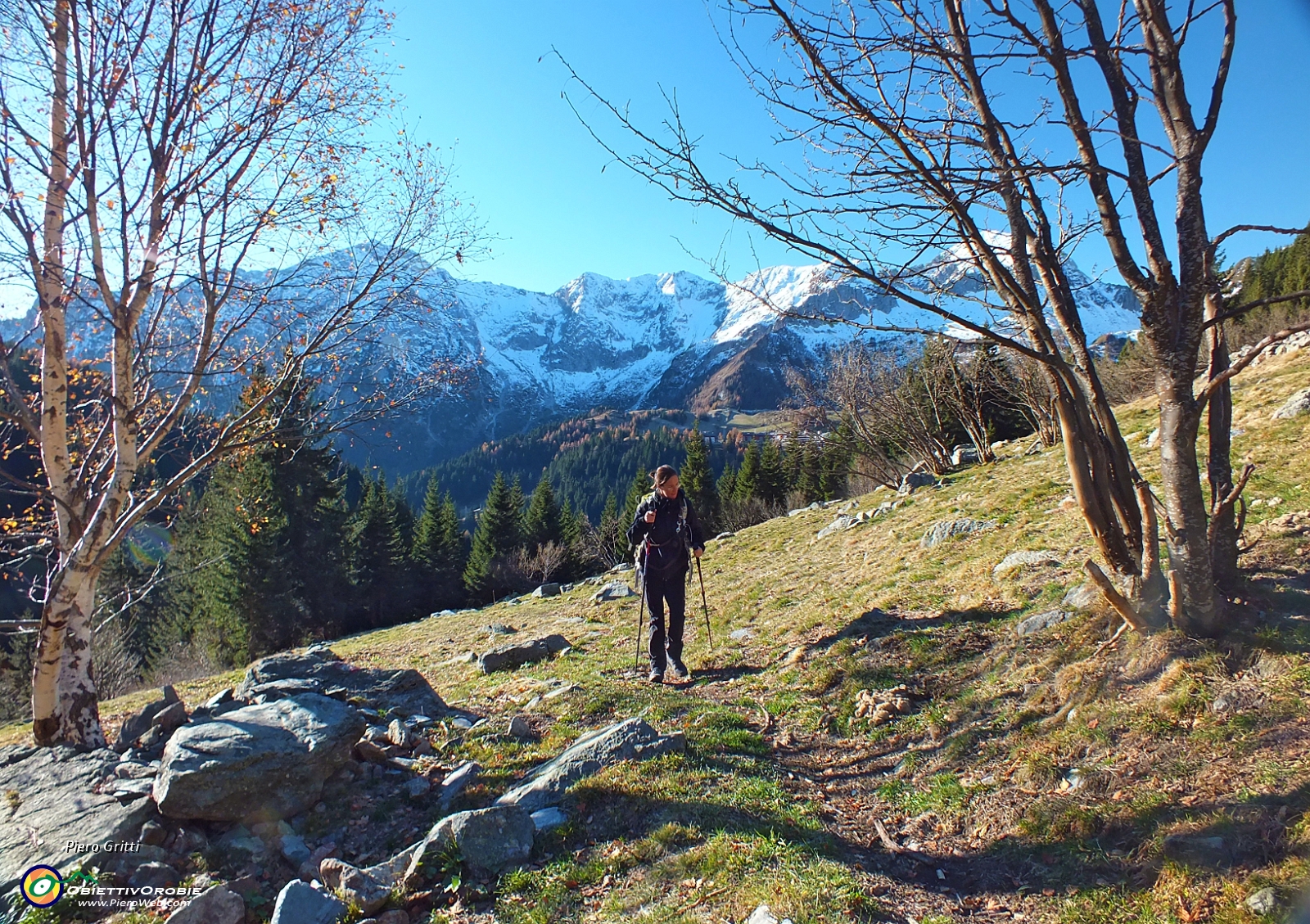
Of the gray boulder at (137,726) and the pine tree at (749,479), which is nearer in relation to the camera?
the gray boulder at (137,726)

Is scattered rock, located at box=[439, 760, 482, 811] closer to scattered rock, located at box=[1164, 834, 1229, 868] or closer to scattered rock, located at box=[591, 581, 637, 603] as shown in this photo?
scattered rock, located at box=[1164, 834, 1229, 868]

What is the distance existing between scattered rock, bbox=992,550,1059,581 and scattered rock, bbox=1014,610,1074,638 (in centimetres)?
166

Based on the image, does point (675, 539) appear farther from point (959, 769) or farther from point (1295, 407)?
point (1295, 407)

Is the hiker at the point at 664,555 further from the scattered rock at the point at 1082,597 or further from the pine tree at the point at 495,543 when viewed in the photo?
the pine tree at the point at 495,543

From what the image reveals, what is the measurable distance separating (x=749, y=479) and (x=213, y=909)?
51.4m

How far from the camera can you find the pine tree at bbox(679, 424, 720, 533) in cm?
5444

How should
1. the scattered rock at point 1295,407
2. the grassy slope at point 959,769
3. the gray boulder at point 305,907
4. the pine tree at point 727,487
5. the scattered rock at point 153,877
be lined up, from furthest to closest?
the pine tree at point 727,487 → the scattered rock at point 1295,407 → the scattered rock at point 153,877 → the gray boulder at point 305,907 → the grassy slope at point 959,769

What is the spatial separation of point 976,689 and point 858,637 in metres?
2.05

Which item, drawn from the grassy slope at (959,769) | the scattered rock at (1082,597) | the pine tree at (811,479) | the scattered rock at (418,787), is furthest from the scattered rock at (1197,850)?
the pine tree at (811,479)

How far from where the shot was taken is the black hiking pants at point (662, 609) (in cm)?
827

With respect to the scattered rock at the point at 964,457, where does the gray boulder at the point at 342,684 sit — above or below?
below

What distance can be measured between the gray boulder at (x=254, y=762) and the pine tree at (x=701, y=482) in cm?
4834

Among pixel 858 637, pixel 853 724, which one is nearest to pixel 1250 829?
pixel 853 724

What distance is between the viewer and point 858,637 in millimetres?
7566
